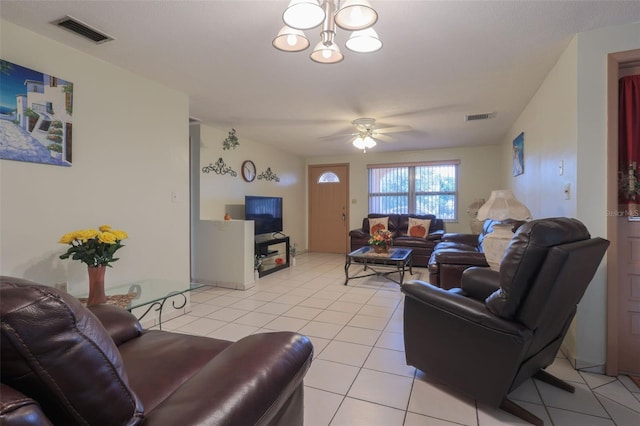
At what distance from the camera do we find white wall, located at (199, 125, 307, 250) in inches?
179

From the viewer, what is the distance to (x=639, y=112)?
2006 mm

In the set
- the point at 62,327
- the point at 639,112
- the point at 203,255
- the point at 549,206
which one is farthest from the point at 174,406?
the point at 203,255

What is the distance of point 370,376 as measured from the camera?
2014 millimetres

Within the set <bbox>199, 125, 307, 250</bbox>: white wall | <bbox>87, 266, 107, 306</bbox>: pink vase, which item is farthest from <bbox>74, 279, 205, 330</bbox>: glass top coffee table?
<bbox>199, 125, 307, 250</bbox>: white wall

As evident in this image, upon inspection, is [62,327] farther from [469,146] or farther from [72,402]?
[469,146]

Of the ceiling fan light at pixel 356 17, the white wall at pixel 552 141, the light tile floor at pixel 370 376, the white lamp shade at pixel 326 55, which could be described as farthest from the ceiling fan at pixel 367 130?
the ceiling fan light at pixel 356 17

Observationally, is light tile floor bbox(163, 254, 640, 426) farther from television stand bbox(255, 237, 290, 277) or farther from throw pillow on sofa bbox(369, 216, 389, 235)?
throw pillow on sofa bbox(369, 216, 389, 235)

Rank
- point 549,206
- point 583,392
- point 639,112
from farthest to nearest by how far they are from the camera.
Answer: point 549,206 < point 639,112 < point 583,392

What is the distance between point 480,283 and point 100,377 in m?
2.05

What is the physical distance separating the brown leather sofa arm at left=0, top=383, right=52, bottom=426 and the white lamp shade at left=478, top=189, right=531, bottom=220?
3050mm

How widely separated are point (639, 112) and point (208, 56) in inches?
119

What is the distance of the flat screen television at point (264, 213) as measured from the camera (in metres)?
4.96

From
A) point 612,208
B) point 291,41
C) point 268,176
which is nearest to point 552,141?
point 612,208

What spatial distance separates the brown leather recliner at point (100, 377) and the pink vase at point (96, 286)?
113 centimetres
